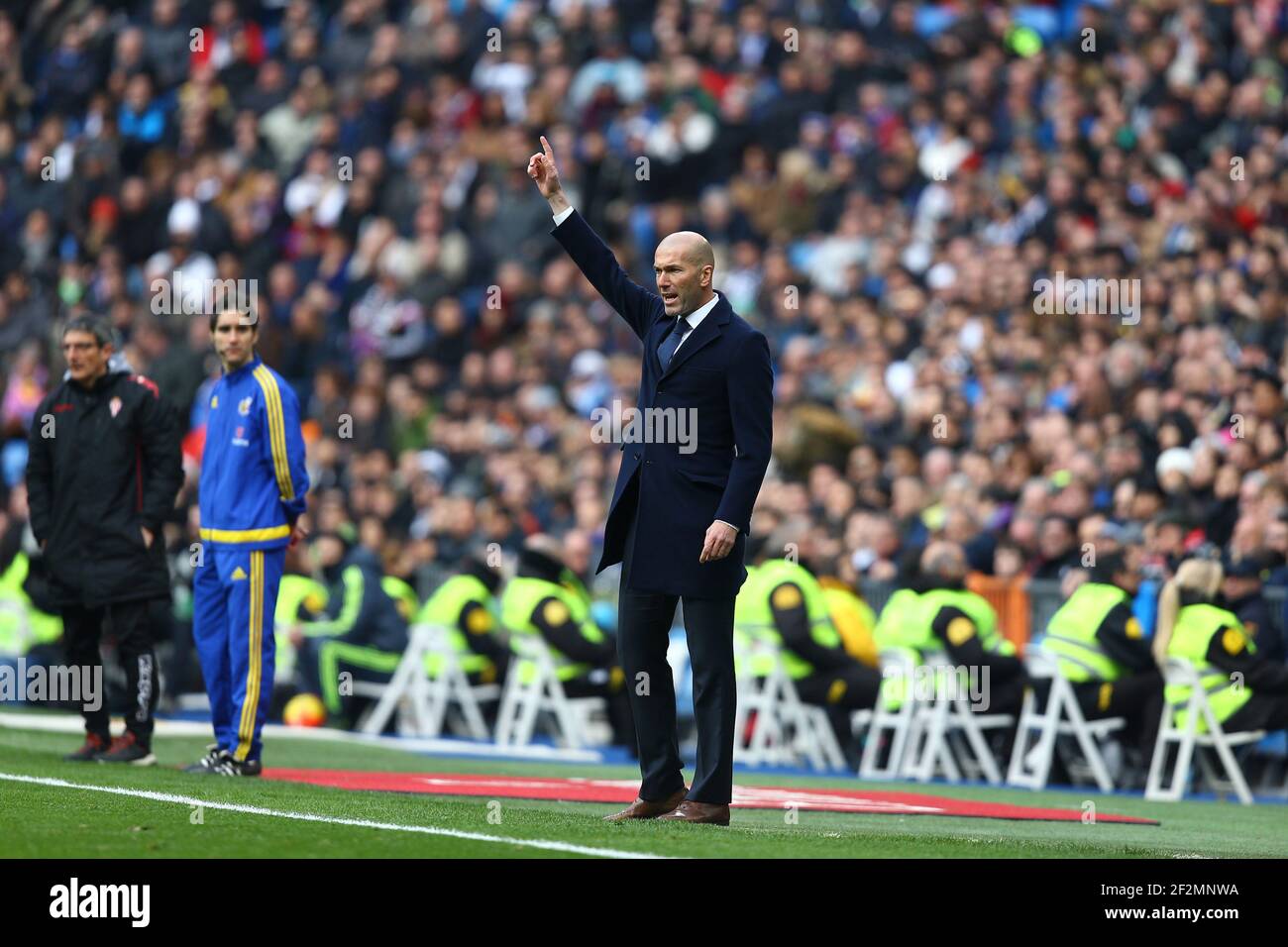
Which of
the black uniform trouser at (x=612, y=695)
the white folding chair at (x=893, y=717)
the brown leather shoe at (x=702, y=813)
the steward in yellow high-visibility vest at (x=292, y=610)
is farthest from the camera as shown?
the steward in yellow high-visibility vest at (x=292, y=610)

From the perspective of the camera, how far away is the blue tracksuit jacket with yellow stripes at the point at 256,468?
1148cm

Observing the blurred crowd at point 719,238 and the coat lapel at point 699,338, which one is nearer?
the coat lapel at point 699,338

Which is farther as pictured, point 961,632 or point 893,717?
point 893,717

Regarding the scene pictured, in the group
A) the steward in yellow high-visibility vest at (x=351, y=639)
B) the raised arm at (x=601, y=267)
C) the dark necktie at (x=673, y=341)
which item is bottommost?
the steward in yellow high-visibility vest at (x=351, y=639)

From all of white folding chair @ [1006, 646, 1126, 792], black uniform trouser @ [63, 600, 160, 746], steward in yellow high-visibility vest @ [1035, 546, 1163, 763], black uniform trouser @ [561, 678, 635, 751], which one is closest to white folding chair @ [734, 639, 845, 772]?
black uniform trouser @ [561, 678, 635, 751]

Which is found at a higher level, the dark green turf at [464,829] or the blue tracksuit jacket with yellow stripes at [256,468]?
the blue tracksuit jacket with yellow stripes at [256,468]

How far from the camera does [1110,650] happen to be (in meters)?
15.2

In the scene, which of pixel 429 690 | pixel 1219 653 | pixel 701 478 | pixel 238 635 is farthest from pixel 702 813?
pixel 429 690

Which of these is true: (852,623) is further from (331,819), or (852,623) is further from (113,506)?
(331,819)

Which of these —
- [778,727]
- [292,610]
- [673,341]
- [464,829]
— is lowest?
[778,727]

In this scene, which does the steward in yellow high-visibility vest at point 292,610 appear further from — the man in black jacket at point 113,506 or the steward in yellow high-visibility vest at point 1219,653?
the steward in yellow high-visibility vest at point 1219,653

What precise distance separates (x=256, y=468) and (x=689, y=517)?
327 centimetres

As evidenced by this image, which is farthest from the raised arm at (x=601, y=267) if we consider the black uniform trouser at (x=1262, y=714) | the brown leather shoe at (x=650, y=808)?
the black uniform trouser at (x=1262, y=714)
